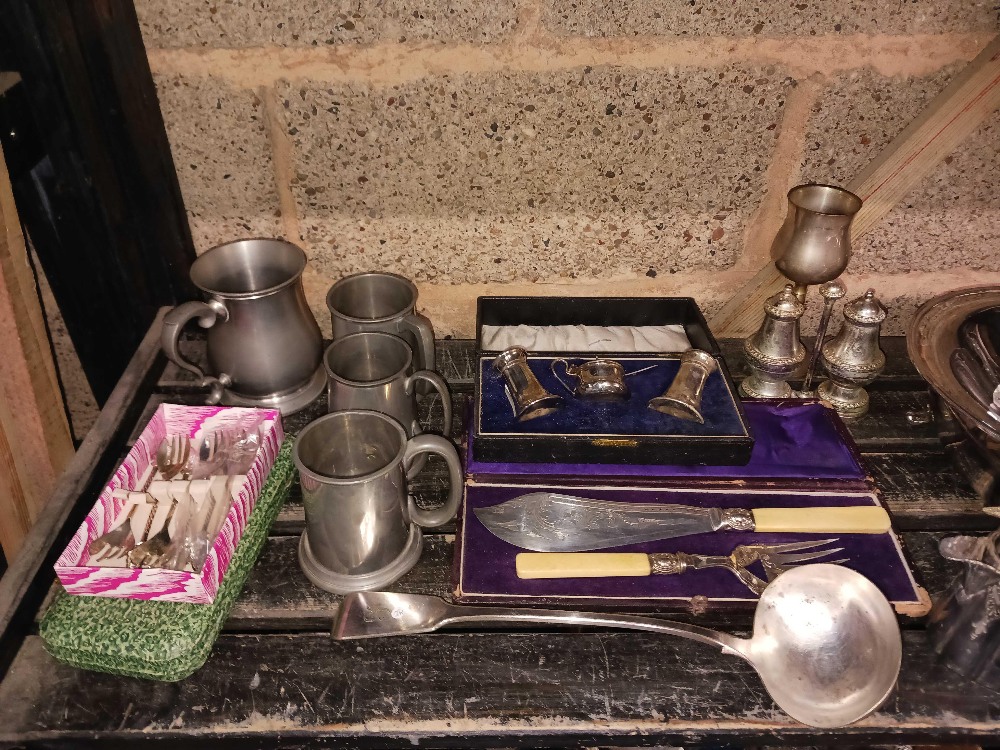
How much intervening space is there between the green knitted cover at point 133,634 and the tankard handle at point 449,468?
0.74ft

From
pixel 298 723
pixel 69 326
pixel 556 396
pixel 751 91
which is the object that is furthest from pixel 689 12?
pixel 69 326

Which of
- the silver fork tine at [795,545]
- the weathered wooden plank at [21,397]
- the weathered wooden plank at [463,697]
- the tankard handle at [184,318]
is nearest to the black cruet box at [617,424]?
the silver fork tine at [795,545]

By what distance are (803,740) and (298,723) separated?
0.49 meters

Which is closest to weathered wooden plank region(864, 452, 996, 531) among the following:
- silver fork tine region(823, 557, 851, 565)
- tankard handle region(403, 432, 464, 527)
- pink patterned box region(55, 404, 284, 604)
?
silver fork tine region(823, 557, 851, 565)

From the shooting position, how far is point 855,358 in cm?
107

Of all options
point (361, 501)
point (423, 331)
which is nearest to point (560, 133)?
point (423, 331)

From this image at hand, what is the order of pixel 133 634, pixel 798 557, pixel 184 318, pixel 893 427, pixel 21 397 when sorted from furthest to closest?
pixel 21 397
pixel 893 427
pixel 184 318
pixel 798 557
pixel 133 634

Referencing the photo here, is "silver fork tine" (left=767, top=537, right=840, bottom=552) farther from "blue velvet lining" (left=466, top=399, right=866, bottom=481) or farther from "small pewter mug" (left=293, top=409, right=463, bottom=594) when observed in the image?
"small pewter mug" (left=293, top=409, right=463, bottom=594)

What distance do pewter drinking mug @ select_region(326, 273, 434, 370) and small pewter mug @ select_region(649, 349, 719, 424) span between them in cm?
32

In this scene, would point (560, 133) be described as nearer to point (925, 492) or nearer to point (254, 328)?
point (254, 328)

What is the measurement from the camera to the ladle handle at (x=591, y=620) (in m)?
0.79

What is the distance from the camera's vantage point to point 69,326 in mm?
1407

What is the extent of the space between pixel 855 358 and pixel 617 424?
363mm

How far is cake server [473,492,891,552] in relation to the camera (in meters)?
0.89
